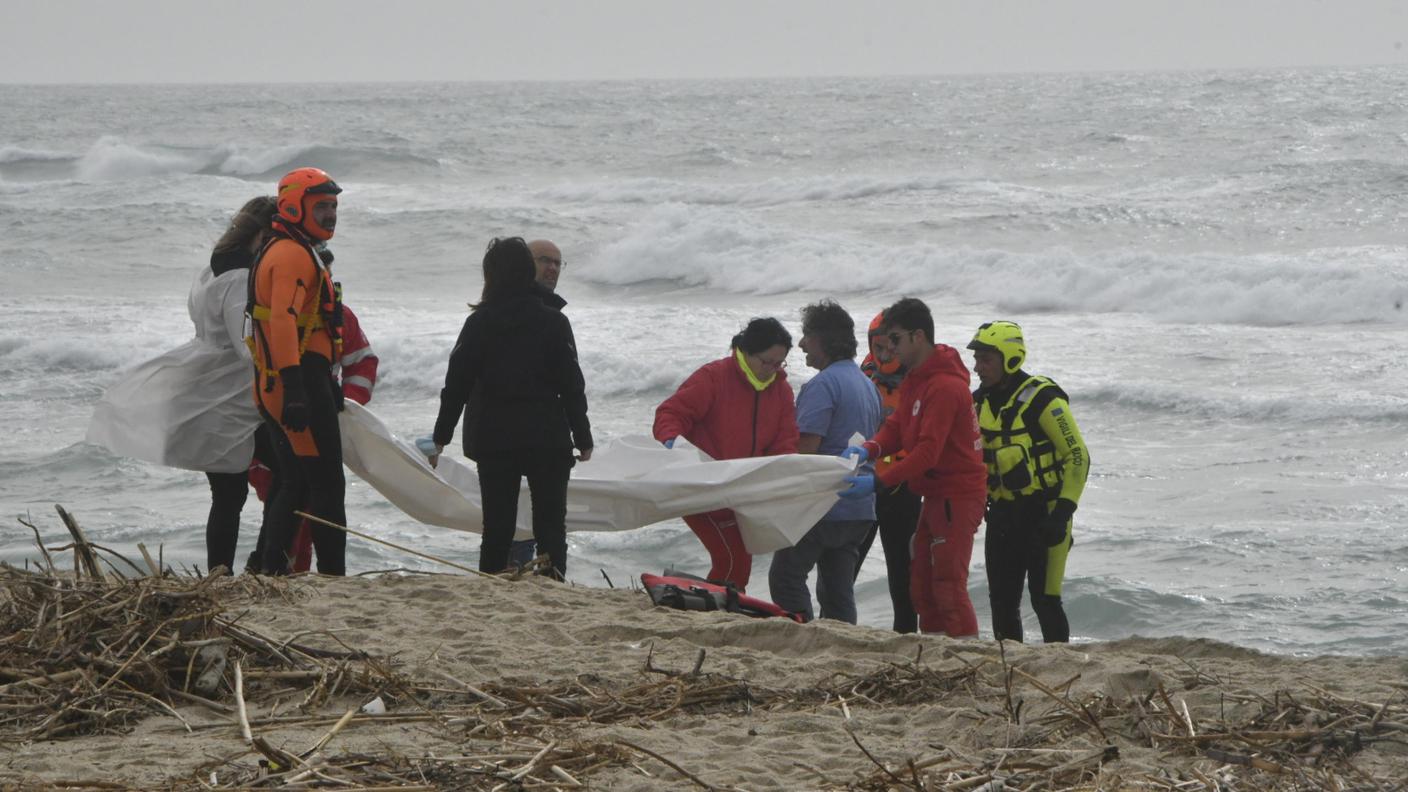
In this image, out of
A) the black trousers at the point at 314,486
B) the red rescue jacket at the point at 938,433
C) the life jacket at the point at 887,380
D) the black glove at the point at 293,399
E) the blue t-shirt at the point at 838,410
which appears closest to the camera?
the black glove at the point at 293,399

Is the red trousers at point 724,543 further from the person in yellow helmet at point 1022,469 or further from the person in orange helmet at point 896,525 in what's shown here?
the person in yellow helmet at point 1022,469

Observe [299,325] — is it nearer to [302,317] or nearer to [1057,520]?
[302,317]

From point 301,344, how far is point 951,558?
2.79 metres

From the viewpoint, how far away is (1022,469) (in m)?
6.35

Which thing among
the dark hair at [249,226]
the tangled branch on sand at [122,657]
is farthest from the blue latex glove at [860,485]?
the dark hair at [249,226]

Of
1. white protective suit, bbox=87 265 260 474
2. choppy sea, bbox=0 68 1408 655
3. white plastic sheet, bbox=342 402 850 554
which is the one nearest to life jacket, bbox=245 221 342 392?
white protective suit, bbox=87 265 260 474

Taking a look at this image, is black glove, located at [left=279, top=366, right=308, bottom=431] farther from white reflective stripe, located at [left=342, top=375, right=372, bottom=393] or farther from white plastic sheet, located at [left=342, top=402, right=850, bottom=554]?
white plastic sheet, located at [left=342, top=402, right=850, bottom=554]

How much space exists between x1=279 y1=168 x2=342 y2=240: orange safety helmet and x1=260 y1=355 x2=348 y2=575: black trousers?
0.51 m

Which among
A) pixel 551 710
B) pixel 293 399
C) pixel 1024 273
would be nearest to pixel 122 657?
pixel 551 710

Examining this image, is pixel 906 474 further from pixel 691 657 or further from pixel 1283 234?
pixel 1283 234

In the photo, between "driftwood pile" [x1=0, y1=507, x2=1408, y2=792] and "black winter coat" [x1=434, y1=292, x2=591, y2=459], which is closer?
"driftwood pile" [x1=0, y1=507, x2=1408, y2=792]

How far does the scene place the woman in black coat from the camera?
628 centimetres

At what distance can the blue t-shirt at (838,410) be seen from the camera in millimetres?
6777

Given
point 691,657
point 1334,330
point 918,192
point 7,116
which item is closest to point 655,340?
point 1334,330
